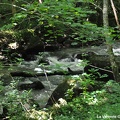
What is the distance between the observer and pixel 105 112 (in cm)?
417

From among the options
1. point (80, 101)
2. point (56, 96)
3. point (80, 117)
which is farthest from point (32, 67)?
point (80, 117)

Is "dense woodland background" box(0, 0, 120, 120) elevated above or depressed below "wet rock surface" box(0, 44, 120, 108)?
above

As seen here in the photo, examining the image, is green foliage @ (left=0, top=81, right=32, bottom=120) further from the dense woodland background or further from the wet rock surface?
the wet rock surface

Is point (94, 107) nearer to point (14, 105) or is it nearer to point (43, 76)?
point (14, 105)

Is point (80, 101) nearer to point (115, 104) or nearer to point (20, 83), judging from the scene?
point (115, 104)

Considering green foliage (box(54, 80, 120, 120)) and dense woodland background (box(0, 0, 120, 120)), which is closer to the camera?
dense woodland background (box(0, 0, 120, 120))

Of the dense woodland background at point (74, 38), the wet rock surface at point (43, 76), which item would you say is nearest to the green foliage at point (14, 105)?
the dense woodland background at point (74, 38)

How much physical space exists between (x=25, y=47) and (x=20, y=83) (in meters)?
4.33

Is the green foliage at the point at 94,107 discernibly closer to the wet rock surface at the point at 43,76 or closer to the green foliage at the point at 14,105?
the green foliage at the point at 14,105

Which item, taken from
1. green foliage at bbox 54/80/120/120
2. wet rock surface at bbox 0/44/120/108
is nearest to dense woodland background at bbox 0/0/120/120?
green foliage at bbox 54/80/120/120

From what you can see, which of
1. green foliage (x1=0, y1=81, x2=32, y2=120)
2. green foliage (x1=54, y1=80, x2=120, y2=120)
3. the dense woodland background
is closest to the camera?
the dense woodland background

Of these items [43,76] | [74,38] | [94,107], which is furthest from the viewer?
[43,76]

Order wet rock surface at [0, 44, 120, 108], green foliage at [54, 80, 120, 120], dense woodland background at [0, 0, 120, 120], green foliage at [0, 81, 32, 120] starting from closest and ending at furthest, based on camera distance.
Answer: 1. dense woodland background at [0, 0, 120, 120]
2. green foliage at [54, 80, 120, 120]
3. green foliage at [0, 81, 32, 120]
4. wet rock surface at [0, 44, 120, 108]

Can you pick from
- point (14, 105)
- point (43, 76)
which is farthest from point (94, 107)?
point (43, 76)
